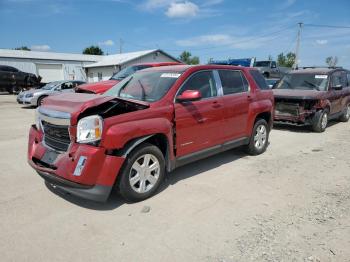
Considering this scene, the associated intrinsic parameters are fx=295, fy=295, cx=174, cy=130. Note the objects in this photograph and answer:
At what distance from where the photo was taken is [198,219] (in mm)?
3648

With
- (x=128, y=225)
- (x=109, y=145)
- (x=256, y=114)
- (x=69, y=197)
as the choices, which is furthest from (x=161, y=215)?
(x=256, y=114)

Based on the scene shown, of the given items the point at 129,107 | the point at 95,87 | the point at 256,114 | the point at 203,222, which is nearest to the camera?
the point at 203,222

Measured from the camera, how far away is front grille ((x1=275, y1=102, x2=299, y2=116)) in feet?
29.4

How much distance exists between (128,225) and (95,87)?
22.5 feet

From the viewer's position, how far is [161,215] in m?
3.76

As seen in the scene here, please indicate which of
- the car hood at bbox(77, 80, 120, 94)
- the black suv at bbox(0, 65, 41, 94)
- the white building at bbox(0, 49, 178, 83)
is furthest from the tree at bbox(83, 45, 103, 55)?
the car hood at bbox(77, 80, 120, 94)

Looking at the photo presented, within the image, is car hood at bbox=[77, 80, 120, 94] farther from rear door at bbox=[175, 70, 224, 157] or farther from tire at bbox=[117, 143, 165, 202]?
tire at bbox=[117, 143, 165, 202]

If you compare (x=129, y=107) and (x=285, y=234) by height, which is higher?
(x=129, y=107)

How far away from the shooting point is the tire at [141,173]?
3.84 m

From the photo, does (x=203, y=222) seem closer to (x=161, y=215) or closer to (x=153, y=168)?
(x=161, y=215)

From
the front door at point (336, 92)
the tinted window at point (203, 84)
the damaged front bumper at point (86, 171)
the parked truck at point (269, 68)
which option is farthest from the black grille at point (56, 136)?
the parked truck at point (269, 68)

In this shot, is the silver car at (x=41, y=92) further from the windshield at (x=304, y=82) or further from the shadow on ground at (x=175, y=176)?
the shadow on ground at (x=175, y=176)

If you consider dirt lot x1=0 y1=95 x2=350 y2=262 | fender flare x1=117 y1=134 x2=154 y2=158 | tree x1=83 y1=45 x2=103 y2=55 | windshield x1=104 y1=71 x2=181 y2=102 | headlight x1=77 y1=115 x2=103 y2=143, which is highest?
tree x1=83 y1=45 x2=103 y2=55

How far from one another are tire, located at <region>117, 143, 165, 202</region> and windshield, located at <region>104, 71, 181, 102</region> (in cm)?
86
